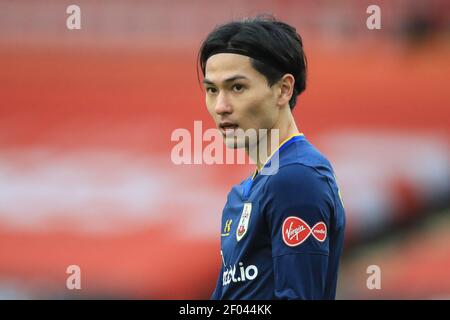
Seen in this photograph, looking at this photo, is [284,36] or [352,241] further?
[352,241]

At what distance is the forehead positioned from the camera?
194 cm

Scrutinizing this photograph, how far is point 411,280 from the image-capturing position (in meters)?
4.04

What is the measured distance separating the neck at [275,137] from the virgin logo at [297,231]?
31 centimetres

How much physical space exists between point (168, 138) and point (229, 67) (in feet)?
7.28

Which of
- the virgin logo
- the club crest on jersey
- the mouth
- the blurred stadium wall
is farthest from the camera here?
the blurred stadium wall

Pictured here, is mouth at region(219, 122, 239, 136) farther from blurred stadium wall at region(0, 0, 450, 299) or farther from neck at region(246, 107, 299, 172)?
blurred stadium wall at region(0, 0, 450, 299)

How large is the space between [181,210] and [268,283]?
2298 millimetres

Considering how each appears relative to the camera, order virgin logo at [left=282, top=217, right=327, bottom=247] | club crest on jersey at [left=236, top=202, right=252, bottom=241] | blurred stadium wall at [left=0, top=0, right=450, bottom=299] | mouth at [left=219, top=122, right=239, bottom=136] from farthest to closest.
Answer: blurred stadium wall at [left=0, top=0, right=450, bottom=299] → mouth at [left=219, top=122, right=239, bottom=136] → club crest on jersey at [left=236, top=202, right=252, bottom=241] → virgin logo at [left=282, top=217, right=327, bottom=247]

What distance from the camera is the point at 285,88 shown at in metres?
2.01

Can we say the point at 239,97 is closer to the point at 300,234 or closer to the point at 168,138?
the point at 300,234

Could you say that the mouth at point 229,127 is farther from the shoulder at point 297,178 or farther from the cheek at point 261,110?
the shoulder at point 297,178

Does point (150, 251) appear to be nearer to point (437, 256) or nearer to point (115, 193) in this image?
point (115, 193)

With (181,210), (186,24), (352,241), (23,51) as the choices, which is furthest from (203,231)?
(23,51)

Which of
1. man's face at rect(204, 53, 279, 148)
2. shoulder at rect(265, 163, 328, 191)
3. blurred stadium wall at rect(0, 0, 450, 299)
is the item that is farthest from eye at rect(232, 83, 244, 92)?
blurred stadium wall at rect(0, 0, 450, 299)
